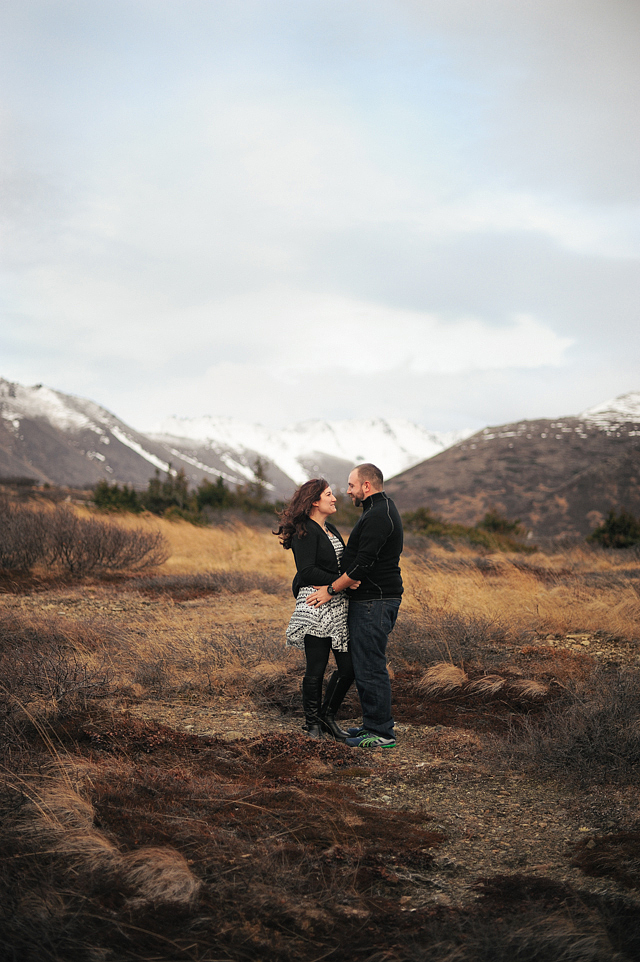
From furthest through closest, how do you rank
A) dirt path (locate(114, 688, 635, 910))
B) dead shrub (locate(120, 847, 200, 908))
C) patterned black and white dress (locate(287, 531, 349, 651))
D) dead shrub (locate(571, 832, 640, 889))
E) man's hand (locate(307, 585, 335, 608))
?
patterned black and white dress (locate(287, 531, 349, 651)) < man's hand (locate(307, 585, 335, 608)) < dirt path (locate(114, 688, 635, 910)) < dead shrub (locate(571, 832, 640, 889)) < dead shrub (locate(120, 847, 200, 908))

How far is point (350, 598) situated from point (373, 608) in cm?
20

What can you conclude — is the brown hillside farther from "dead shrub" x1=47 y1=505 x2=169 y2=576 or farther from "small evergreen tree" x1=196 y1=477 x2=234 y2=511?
"dead shrub" x1=47 y1=505 x2=169 y2=576

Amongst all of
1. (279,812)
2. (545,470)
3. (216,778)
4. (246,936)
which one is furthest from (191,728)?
(545,470)

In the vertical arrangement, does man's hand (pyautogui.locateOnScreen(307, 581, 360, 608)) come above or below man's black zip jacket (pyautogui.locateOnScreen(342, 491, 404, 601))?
below

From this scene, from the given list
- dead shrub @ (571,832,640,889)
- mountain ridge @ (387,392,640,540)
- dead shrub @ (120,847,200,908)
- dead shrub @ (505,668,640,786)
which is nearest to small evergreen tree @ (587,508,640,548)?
mountain ridge @ (387,392,640,540)

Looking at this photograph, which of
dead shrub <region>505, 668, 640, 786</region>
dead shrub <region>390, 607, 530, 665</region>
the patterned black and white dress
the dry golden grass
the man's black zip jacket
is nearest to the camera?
dead shrub <region>505, 668, 640, 786</region>

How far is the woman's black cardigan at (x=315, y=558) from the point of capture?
4.50m

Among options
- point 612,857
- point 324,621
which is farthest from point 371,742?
point 612,857

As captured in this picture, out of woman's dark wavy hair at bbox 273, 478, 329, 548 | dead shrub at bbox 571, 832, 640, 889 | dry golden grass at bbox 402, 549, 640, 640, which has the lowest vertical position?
dead shrub at bbox 571, 832, 640, 889

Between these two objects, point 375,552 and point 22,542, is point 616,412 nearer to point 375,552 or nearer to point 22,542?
point 22,542

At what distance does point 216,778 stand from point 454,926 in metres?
1.64

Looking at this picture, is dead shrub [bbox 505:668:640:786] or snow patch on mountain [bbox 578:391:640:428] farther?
snow patch on mountain [bbox 578:391:640:428]

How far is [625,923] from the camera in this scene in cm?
231

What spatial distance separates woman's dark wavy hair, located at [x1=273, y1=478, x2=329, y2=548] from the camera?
15.0 feet
